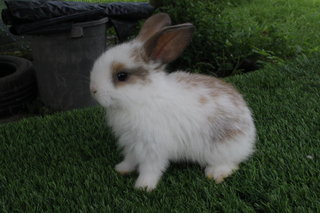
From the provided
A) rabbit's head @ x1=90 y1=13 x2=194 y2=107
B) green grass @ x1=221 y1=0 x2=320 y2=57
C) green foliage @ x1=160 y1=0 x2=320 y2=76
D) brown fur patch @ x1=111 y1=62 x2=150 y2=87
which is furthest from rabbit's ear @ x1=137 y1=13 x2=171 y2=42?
green grass @ x1=221 y1=0 x2=320 y2=57

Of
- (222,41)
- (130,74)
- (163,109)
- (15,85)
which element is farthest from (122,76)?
(222,41)

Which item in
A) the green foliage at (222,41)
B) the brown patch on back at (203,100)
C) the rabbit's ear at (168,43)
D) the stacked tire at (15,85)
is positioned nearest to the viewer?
the rabbit's ear at (168,43)

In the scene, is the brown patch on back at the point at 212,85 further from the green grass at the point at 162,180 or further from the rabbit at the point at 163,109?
the green grass at the point at 162,180

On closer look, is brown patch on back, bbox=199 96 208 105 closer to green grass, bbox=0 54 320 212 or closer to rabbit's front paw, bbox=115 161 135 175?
green grass, bbox=0 54 320 212

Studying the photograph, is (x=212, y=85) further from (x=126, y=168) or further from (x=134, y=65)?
(x=126, y=168)

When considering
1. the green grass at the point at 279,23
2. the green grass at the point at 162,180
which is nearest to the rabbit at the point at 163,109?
the green grass at the point at 162,180
